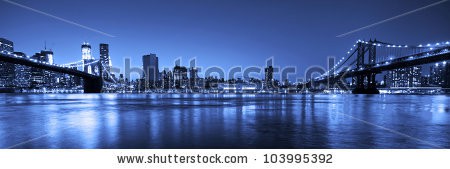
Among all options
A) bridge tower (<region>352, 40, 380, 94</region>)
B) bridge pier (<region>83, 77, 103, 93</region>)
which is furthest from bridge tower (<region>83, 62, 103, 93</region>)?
bridge tower (<region>352, 40, 380, 94</region>)

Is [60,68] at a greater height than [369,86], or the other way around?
[60,68]

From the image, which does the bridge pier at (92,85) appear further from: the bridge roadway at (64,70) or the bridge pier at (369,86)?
the bridge pier at (369,86)

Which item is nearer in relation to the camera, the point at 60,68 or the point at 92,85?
the point at 60,68

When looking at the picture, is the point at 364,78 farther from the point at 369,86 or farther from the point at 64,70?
the point at 64,70

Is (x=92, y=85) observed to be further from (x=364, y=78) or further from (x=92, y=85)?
(x=364, y=78)

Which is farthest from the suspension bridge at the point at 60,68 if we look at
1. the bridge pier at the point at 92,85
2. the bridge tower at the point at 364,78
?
the bridge tower at the point at 364,78

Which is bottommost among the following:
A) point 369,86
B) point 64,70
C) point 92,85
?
point 369,86

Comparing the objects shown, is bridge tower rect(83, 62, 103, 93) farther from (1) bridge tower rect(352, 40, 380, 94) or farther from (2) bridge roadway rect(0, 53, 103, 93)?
(1) bridge tower rect(352, 40, 380, 94)

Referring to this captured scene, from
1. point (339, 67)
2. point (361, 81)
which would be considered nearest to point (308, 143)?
point (361, 81)

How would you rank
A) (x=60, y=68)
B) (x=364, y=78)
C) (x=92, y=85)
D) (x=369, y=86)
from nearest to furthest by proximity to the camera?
(x=369, y=86) → (x=60, y=68) → (x=364, y=78) → (x=92, y=85)

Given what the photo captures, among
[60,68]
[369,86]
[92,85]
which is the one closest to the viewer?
[369,86]

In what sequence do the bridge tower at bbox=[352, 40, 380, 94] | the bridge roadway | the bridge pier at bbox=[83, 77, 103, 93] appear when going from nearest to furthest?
the bridge roadway
the bridge tower at bbox=[352, 40, 380, 94]
the bridge pier at bbox=[83, 77, 103, 93]

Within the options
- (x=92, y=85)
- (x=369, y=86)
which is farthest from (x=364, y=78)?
(x=92, y=85)
